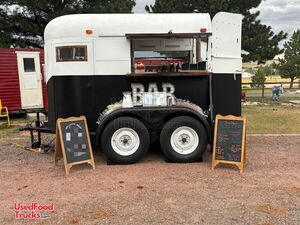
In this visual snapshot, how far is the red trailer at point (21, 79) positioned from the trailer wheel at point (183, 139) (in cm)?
758

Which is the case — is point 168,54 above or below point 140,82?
above

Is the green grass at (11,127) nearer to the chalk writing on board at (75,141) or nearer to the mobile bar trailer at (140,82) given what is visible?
the mobile bar trailer at (140,82)

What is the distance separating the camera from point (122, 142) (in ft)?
22.1

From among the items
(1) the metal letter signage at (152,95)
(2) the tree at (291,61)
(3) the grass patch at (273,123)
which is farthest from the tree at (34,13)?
(2) the tree at (291,61)

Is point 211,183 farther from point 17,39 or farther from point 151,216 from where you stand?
point 17,39

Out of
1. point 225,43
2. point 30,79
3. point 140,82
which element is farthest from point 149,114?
point 30,79

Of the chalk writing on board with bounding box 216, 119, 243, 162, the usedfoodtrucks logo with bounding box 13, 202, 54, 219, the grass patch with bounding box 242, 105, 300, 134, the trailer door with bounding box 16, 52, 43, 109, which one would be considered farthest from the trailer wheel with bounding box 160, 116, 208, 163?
the trailer door with bounding box 16, 52, 43, 109

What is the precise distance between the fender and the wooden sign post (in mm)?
283

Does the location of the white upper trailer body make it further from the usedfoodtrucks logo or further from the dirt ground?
the usedfoodtrucks logo

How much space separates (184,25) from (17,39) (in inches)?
584

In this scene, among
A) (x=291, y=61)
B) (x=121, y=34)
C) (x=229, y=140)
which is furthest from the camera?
(x=291, y=61)

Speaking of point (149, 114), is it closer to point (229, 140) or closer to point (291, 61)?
point (229, 140)

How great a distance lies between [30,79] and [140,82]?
7.63m

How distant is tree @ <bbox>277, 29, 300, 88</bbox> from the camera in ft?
135
